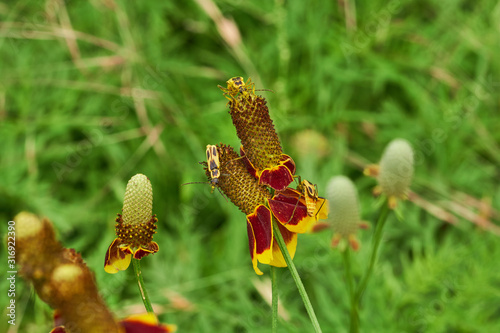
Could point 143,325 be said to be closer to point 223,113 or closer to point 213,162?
point 213,162

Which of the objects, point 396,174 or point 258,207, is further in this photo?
point 396,174

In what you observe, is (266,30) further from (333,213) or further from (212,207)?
(333,213)

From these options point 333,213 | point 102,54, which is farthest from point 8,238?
point 102,54

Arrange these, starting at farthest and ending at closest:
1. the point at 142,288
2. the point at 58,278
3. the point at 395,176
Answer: the point at 395,176 → the point at 142,288 → the point at 58,278

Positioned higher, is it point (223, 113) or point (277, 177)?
point (223, 113)

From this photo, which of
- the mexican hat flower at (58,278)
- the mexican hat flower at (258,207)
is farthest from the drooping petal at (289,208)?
the mexican hat flower at (58,278)

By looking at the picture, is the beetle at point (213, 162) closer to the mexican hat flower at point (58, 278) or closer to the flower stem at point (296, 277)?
the flower stem at point (296, 277)

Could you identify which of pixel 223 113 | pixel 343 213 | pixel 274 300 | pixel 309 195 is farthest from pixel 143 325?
pixel 223 113
